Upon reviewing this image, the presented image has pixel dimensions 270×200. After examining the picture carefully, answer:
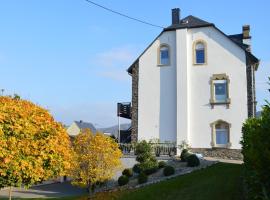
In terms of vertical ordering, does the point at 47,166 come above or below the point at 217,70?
below

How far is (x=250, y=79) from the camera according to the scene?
107ft

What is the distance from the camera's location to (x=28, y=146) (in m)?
13.6

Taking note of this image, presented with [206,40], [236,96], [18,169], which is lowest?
[18,169]

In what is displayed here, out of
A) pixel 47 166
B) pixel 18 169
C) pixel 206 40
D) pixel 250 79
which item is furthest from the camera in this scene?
pixel 206 40

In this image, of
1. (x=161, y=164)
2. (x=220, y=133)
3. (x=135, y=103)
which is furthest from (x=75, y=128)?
(x=161, y=164)

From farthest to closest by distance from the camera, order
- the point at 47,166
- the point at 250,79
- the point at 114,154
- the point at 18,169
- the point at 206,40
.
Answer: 1. the point at 206,40
2. the point at 250,79
3. the point at 114,154
4. the point at 47,166
5. the point at 18,169

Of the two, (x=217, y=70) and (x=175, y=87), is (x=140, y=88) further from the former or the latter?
(x=217, y=70)

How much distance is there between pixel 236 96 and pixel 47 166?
2222cm

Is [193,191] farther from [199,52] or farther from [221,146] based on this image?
[199,52]

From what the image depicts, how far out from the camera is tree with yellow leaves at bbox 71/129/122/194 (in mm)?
23656

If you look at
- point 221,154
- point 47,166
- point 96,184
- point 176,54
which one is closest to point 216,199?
point 47,166

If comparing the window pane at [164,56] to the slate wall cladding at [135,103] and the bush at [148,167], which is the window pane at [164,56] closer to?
the slate wall cladding at [135,103]

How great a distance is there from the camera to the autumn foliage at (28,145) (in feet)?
43.4

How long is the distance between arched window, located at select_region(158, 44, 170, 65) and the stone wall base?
817cm
